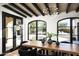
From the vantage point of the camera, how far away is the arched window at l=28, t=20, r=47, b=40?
10.8 ft

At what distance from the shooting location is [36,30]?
332cm

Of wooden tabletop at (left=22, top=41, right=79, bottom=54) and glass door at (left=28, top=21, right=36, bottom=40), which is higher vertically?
glass door at (left=28, top=21, right=36, bottom=40)

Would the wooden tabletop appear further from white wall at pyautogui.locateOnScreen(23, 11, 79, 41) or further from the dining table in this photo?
white wall at pyautogui.locateOnScreen(23, 11, 79, 41)

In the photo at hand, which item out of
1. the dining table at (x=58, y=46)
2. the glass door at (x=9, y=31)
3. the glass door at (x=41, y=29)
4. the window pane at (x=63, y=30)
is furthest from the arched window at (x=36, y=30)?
the glass door at (x=9, y=31)

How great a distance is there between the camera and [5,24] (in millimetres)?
3363

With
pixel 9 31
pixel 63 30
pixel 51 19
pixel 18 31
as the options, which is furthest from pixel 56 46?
pixel 9 31

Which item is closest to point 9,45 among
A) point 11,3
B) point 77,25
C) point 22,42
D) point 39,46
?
point 22,42

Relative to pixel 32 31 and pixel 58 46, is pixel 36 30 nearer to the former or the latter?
pixel 32 31

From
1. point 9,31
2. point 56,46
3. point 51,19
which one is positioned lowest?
point 56,46

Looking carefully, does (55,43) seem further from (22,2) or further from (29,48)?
(22,2)

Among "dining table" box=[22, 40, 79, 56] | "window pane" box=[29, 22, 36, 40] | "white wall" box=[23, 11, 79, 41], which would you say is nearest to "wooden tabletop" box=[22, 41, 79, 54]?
"dining table" box=[22, 40, 79, 56]

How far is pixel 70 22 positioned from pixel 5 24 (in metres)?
1.38

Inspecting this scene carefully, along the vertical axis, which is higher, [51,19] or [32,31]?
[51,19]

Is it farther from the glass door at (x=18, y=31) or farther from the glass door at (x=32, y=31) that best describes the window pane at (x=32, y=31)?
the glass door at (x=18, y=31)
